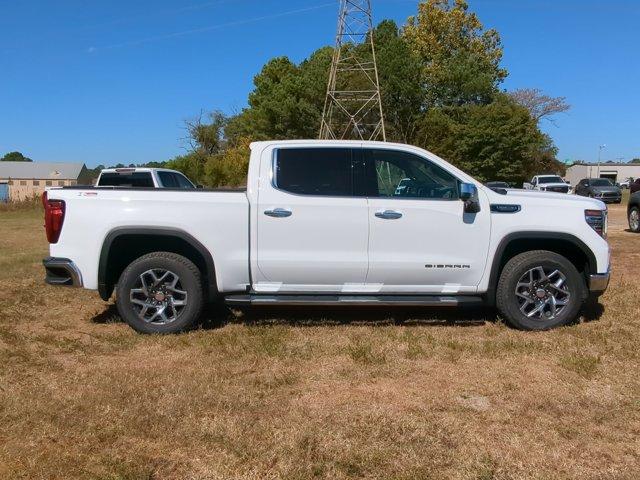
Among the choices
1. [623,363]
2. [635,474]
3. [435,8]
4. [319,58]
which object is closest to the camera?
[635,474]

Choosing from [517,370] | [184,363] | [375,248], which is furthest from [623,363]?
[184,363]

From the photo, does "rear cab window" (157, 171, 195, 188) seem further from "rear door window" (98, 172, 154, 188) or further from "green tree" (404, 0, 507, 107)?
"green tree" (404, 0, 507, 107)

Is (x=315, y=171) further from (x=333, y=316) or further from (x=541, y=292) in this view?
(x=541, y=292)

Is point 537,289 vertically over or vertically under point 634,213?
under

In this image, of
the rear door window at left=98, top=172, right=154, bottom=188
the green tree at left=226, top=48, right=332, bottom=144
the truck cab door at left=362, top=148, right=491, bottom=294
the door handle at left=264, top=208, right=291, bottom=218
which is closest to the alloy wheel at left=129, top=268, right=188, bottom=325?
the door handle at left=264, top=208, right=291, bottom=218

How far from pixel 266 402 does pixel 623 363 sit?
3.02 m

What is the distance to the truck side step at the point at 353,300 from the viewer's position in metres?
5.85

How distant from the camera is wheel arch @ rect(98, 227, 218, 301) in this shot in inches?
229

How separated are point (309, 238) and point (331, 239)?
0.21m

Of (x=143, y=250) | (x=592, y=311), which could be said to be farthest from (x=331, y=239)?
(x=592, y=311)

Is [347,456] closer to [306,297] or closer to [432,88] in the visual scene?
[306,297]

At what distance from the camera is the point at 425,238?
232 inches

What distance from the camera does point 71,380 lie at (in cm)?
471

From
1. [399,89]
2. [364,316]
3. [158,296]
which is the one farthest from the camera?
[399,89]
